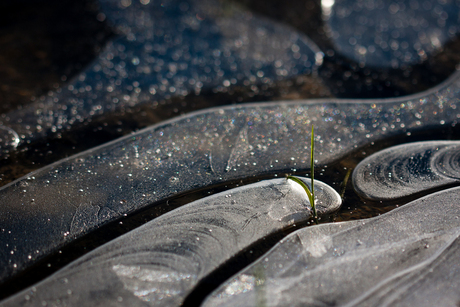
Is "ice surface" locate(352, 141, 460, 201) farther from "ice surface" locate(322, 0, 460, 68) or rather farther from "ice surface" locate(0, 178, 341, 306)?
"ice surface" locate(322, 0, 460, 68)

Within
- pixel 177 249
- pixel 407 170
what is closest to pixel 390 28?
pixel 407 170

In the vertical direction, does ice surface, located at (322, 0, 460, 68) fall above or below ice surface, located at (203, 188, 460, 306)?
above

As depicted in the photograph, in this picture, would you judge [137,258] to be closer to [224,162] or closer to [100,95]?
[224,162]

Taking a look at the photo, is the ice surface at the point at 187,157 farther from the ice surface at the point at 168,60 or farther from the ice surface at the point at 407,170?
the ice surface at the point at 168,60

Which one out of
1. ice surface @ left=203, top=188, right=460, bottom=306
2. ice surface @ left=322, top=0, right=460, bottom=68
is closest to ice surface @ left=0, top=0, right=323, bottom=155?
ice surface @ left=322, top=0, right=460, bottom=68

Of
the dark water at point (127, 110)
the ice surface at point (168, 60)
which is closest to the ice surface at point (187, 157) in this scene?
the dark water at point (127, 110)

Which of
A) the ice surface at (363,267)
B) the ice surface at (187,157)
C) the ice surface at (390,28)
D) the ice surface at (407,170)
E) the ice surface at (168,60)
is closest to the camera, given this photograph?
the ice surface at (363,267)

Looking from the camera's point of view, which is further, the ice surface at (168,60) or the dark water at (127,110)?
the ice surface at (168,60)
